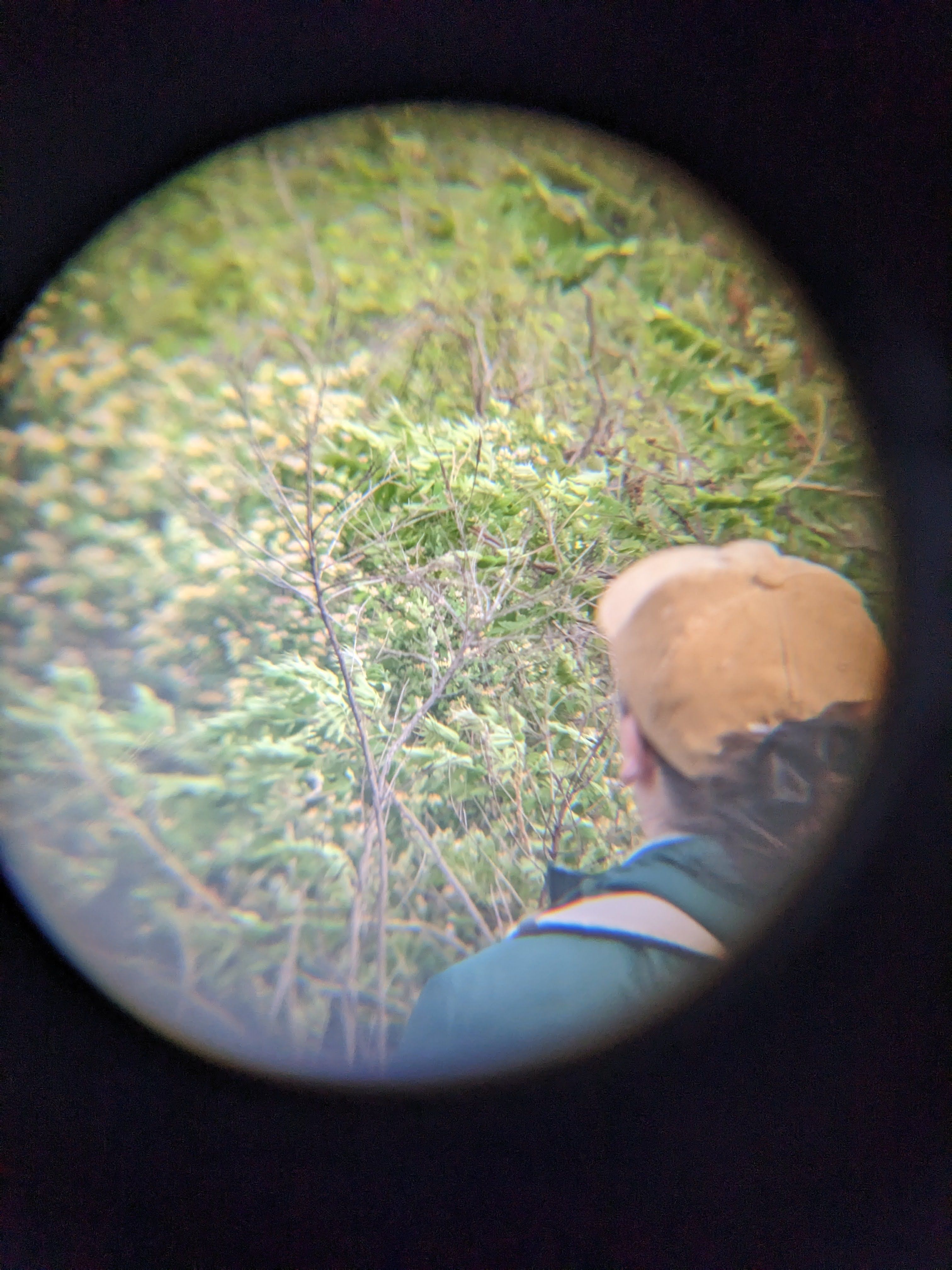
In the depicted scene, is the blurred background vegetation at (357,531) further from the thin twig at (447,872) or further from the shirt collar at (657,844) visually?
the shirt collar at (657,844)

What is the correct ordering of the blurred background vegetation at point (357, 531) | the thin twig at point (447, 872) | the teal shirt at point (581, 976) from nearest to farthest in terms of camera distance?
the teal shirt at point (581, 976)
the blurred background vegetation at point (357, 531)
the thin twig at point (447, 872)

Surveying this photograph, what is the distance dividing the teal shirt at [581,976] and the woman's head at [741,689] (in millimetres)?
72

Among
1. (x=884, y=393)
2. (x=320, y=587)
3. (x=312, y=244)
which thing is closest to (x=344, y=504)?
(x=320, y=587)

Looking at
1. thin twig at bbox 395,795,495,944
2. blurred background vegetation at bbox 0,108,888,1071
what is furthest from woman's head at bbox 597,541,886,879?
thin twig at bbox 395,795,495,944

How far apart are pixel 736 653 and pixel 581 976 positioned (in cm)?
34

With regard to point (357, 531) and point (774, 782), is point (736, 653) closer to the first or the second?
point (774, 782)

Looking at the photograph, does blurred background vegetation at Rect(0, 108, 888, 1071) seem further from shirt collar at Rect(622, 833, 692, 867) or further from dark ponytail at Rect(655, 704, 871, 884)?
shirt collar at Rect(622, 833, 692, 867)

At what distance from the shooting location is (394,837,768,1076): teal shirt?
677 millimetres

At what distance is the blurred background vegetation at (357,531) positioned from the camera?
1.22 metres

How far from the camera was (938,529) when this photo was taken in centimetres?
79

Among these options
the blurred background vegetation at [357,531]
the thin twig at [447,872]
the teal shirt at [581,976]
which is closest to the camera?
the teal shirt at [581,976]

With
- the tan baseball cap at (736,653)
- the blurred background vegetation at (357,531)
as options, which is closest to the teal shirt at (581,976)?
the tan baseball cap at (736,653)

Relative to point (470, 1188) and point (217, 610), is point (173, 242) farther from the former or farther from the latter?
point (470, 1188)

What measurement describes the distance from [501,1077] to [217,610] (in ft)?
3.37
